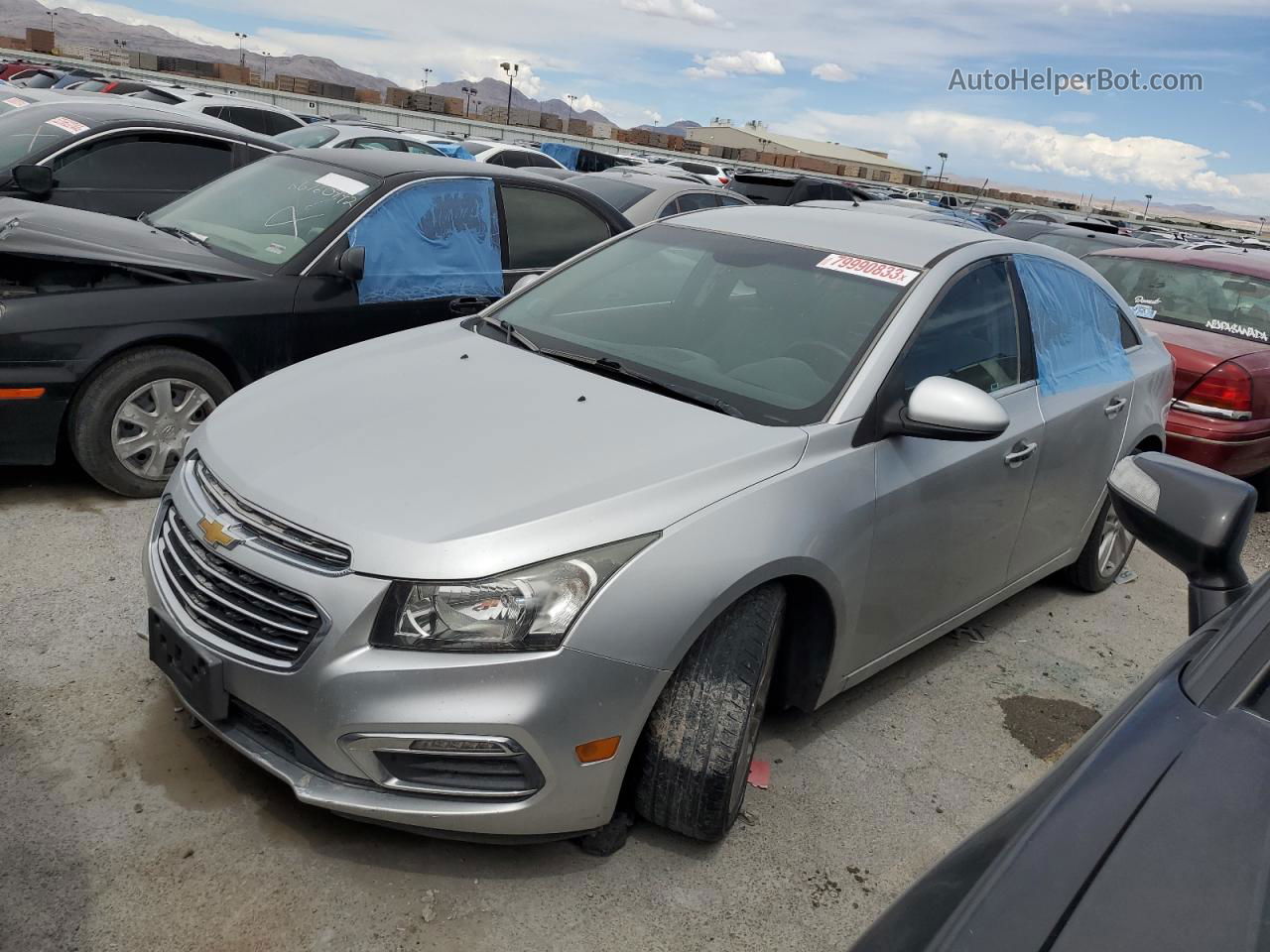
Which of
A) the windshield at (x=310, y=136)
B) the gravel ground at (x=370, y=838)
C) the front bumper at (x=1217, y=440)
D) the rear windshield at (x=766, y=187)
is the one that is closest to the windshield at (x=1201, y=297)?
the front bumper at (x=1217, y=440)

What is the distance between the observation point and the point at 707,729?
8.57 feet

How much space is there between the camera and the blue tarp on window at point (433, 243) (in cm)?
520

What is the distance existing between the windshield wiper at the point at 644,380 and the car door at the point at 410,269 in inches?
69.5

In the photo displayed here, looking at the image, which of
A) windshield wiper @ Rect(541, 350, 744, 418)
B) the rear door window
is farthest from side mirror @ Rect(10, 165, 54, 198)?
windshield wiper @ Rect(541, 350, 744, 418)

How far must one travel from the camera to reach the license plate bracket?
98.8 inches

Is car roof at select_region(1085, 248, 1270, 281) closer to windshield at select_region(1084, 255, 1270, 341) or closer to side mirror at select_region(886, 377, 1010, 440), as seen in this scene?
windshield at select_region(1084, 255, 1270, 341)

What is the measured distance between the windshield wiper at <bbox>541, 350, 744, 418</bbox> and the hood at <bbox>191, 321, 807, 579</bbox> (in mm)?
47

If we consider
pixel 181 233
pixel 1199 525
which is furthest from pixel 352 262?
pixel 1199 525

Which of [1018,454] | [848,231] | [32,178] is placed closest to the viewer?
[1018,454]

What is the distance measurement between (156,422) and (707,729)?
3.07 metres

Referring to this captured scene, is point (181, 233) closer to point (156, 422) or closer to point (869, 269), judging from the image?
point (156, 422)

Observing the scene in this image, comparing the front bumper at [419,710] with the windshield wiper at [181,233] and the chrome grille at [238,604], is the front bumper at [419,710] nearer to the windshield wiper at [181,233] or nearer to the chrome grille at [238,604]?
the chrome grille at [238,604]

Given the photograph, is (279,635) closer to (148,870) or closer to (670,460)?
(148,870)

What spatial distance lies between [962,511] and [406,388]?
181cm
